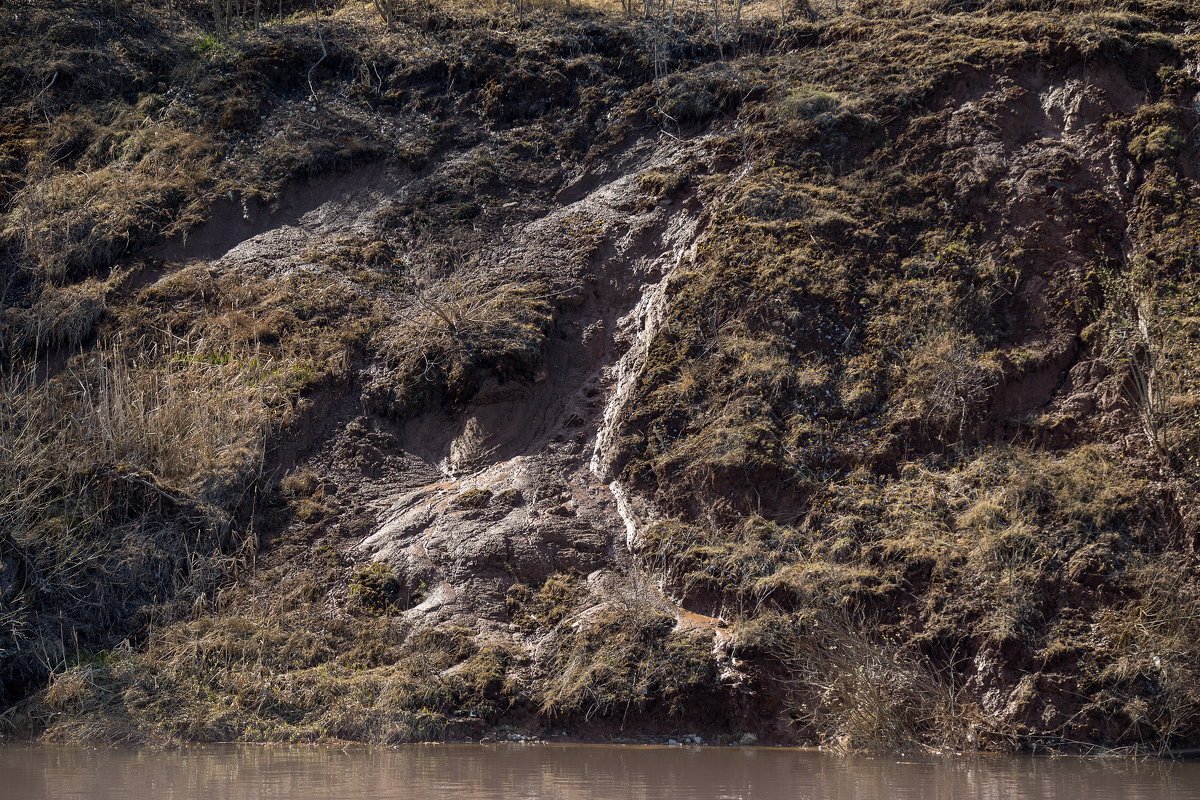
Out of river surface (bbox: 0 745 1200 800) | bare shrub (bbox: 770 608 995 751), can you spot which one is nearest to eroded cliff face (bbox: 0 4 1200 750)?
bare shrub (bbox: 770 608 995 751)

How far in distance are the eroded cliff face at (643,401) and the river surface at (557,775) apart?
1.83ft

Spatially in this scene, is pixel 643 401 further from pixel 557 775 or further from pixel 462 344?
pixel 557 775

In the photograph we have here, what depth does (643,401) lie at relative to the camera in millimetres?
11438

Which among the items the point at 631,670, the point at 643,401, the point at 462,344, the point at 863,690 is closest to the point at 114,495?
the point at 462,344

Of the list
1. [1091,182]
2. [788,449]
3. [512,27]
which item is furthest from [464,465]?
[512,27]

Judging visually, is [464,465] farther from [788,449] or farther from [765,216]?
[765,216]

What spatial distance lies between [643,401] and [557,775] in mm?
5059

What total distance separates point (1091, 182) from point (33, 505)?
11489 millimetres

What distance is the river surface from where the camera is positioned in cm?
623

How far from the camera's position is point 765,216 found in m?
12.5

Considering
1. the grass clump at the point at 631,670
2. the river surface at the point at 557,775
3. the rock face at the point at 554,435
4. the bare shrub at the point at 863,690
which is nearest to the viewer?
the river surface at the point at 557,775

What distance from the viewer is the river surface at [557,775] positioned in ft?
20.4

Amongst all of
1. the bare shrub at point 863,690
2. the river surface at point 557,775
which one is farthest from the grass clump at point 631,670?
the bare shrub at point 863,690

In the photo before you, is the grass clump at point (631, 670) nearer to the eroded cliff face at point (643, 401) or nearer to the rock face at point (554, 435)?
the eroded cliff face at point (643, 401)
